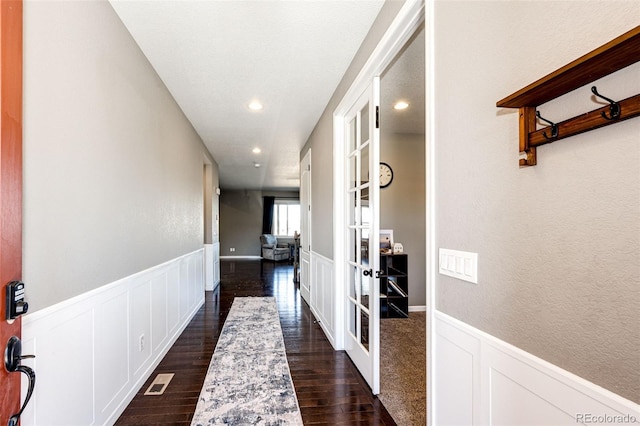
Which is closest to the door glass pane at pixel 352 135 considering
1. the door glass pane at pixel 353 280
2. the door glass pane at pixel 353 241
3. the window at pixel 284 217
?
the door glass pane at pixel 353 241

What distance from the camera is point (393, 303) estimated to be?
411 centimetres

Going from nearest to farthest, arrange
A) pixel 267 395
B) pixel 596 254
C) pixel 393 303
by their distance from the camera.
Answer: pixel 596 254, pixel 267 395, pixel 393 303

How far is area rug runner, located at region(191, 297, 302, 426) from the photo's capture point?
1.95 metres

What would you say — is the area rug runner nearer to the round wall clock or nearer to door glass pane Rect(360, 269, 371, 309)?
door glass pane Rect(360, 269, 371, 309)

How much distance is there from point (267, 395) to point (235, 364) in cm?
59

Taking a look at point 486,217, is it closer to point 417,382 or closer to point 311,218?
point 417,382

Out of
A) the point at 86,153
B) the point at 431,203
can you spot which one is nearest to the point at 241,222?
the point at 86,153

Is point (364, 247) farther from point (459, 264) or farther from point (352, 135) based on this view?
point (459, 264)

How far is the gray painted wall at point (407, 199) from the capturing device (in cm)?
439

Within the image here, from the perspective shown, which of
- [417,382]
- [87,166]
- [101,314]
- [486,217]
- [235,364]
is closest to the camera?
[486,217]

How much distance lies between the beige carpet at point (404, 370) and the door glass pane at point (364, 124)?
75.4 inches

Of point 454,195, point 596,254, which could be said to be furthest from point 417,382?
point 596,254

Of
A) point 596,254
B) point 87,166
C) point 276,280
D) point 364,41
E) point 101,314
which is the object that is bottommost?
point 276,280

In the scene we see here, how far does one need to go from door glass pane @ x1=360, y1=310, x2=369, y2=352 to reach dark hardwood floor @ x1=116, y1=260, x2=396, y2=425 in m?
0.29
